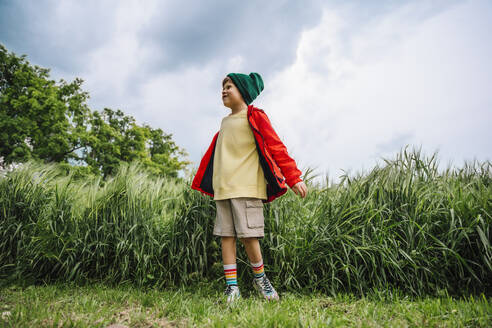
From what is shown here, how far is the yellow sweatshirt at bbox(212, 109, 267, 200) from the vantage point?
2.07 m

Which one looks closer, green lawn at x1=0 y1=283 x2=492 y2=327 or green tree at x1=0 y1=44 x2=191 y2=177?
green lawn at x1=0 y1=283 x2=492 y2=327

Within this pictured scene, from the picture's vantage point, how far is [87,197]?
123 inches

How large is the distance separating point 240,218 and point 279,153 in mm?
533

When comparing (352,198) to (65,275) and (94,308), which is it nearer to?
(94,308)

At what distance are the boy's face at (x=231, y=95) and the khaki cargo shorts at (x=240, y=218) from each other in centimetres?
75

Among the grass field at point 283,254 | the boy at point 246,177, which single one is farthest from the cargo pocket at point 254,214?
the grass field at point 283,254

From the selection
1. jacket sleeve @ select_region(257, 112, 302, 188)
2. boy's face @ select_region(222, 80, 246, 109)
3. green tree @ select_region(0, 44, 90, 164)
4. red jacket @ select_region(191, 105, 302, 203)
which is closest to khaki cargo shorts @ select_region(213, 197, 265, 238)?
red jacket @ select_region(191, 105, 302, 203)

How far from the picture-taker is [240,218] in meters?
2.02

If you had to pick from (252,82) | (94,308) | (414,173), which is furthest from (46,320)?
(414,173)

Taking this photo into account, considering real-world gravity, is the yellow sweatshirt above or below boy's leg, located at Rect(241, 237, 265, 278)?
above

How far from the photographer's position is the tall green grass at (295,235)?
226cm

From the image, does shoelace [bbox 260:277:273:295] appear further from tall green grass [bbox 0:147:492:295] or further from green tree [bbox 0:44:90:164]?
green tree [bbox 0:44:90:164]

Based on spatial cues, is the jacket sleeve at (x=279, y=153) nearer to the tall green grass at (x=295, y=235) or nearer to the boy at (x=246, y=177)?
the boy at (x=246, y=177)

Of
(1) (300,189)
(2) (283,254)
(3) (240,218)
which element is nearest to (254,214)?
(3) (240,218)
